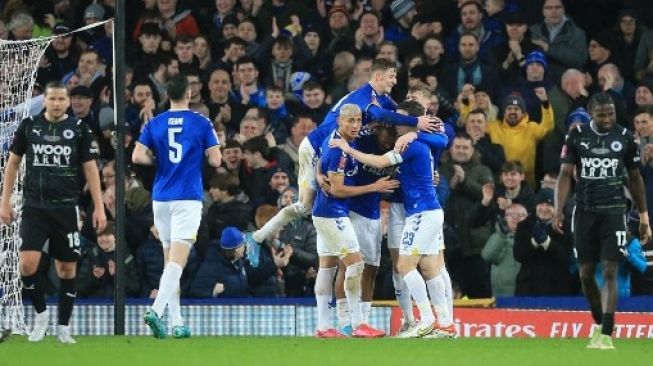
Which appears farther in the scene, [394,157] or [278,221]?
[278,221]

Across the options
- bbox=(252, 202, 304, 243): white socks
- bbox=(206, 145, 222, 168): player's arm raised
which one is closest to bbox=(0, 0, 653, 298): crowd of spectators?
bbox=(252, 202, 304, 243): white socks

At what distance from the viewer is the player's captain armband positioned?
1719cm

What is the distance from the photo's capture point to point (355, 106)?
56.9ft

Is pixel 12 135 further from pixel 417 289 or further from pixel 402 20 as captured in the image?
pixel 402 20

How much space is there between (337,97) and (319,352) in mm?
9466

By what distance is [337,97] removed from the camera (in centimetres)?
2414

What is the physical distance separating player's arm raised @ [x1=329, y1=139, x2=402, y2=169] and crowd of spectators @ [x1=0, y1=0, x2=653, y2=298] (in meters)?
3.19

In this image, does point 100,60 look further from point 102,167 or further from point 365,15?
point 365,15

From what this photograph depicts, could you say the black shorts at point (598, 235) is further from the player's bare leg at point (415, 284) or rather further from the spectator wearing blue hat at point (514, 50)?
the spectator wearing blue hat at point (514, 50)

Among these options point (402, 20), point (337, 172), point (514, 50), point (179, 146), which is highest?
point (402, 20)

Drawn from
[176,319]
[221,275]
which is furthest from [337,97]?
[176,319]

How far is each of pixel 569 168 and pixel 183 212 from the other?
3718 millimetres

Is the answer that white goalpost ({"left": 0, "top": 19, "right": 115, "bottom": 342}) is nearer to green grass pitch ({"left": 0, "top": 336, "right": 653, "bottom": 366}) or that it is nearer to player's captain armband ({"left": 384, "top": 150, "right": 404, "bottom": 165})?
green grass pitch ({"left": 0, "top": 336, "right": 653, "bottom": 366})

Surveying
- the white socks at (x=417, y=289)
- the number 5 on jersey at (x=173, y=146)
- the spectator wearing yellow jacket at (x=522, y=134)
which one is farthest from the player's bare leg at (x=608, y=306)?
the spectator wearing yellow jacket at (x=522, y=134)
